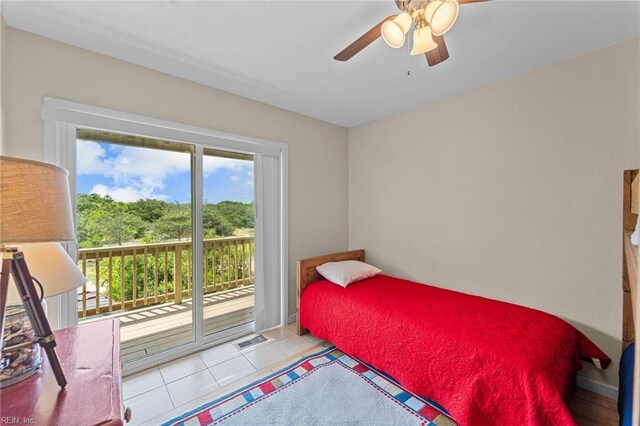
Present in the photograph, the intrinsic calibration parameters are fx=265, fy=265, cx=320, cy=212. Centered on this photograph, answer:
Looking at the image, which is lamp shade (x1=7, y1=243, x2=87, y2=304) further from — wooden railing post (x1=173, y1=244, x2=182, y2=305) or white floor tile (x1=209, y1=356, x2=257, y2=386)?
wooden railing post (x1=173, y1=244, x2=182, y2=305)

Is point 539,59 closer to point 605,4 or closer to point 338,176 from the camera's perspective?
point 605,4

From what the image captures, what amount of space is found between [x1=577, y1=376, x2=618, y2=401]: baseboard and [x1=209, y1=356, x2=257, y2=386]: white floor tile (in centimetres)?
246

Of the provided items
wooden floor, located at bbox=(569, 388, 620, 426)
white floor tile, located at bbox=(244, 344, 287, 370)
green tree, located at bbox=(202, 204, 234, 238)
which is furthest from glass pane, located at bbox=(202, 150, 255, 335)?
wooden floor, located at bbox=(569, 388, 620, 426)

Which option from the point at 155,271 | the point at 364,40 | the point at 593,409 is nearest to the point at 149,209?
the point at 155,271

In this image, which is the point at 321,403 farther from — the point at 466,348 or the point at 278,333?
the point at 278,333

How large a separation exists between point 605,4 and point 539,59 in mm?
506

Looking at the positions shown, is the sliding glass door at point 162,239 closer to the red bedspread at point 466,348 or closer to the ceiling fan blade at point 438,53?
the red bedspread at point 466,348

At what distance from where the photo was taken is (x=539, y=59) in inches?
76.9

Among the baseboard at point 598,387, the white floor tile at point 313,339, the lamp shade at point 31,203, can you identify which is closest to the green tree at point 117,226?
the lamp shade at point 31,203

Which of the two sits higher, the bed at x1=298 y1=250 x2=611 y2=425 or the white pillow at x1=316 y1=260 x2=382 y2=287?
the white pillow at x1=316 y1=260 x2=382 y2=287

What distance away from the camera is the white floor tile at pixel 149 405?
5.53 feet

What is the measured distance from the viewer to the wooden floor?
5.36 feet

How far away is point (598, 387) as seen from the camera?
187 cm

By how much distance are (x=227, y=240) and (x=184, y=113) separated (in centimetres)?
125
